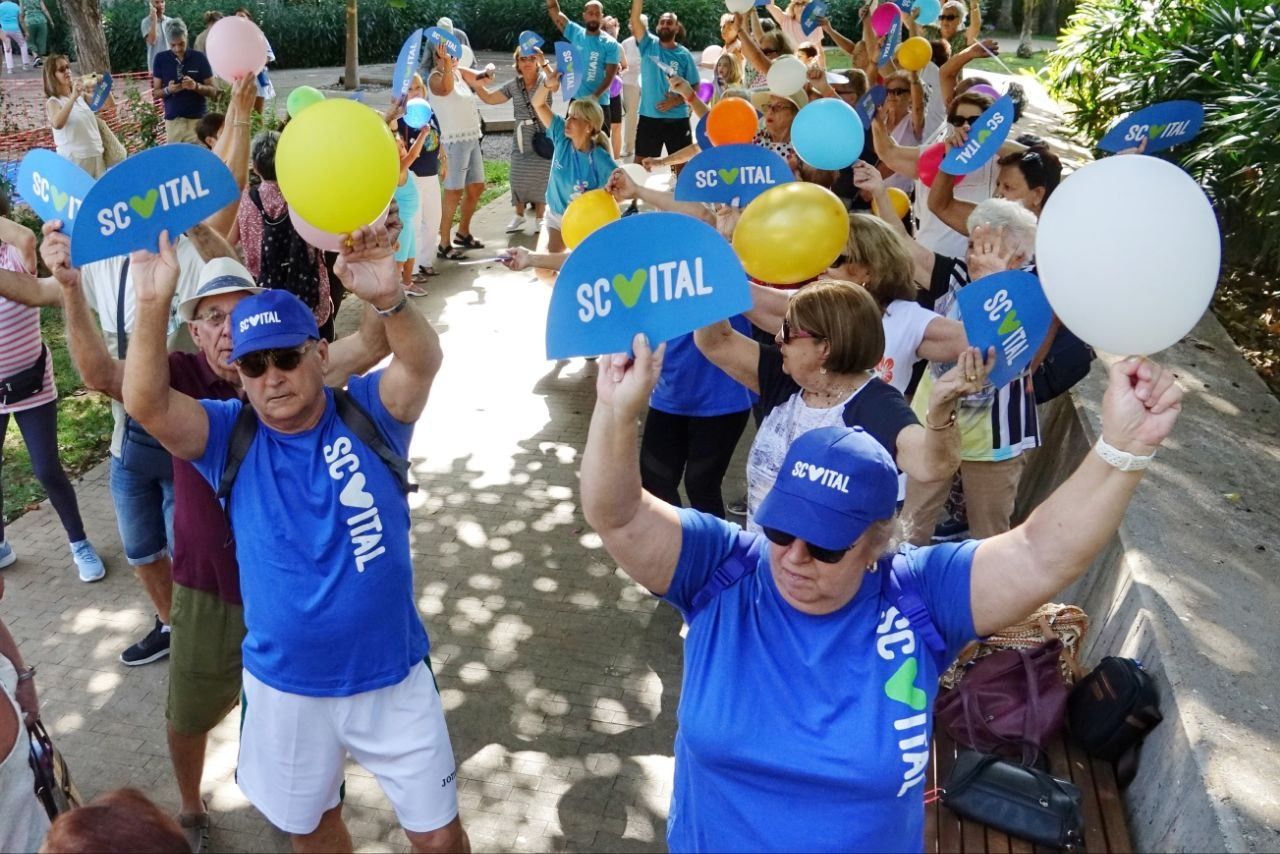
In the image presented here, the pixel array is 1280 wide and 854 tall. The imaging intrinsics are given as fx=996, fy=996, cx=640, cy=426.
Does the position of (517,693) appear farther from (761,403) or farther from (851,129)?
(851,129)

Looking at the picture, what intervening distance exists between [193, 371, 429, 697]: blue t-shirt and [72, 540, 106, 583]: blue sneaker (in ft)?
8.46

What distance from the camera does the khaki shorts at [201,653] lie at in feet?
9.98

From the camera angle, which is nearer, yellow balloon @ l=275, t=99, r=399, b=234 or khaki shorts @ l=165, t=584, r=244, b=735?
yellow balloon @ l=275, t=99, r=399, b=234

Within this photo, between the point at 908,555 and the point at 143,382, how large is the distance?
191 cm

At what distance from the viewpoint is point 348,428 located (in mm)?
2684

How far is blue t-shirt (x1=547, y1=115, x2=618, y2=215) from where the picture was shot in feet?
21.7

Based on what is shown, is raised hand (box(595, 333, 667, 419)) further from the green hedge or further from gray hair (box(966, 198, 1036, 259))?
the green hedge

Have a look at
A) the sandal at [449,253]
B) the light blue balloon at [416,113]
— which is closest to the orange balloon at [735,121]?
the light blue balloon at [416,113]

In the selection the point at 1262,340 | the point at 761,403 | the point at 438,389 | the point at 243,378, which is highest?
the point at 243,378

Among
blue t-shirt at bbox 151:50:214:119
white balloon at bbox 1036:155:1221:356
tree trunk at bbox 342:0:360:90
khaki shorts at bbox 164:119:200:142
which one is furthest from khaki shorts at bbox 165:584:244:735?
tree trunk at bbox 342:0:360:90

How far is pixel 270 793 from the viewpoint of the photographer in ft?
8.90

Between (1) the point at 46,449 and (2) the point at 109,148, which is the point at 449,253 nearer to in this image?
(2) the point at 109,148

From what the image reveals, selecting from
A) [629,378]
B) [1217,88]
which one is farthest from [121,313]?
[1217,88]

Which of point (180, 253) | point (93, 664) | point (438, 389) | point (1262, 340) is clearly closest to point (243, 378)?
point (180, 253)
